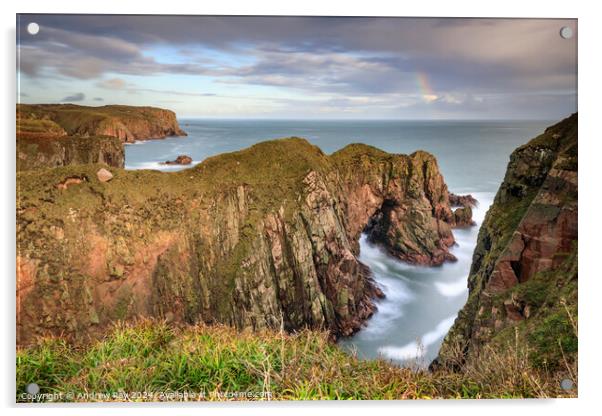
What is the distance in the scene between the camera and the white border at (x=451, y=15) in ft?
15.7

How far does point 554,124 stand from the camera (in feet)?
17.4

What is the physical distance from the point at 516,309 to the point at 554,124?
6.88 feet

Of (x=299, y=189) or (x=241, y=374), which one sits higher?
(x=299, y=189)

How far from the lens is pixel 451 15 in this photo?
5043 millimetres

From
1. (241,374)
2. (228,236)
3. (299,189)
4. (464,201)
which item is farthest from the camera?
(299,189)

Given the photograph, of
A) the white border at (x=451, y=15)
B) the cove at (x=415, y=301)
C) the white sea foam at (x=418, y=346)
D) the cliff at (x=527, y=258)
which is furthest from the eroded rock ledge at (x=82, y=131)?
the cliff at (x=527, y=258)

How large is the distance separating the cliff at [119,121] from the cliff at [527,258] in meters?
3.78

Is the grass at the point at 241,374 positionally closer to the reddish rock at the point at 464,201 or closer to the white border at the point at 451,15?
the white border at the point at 451,15

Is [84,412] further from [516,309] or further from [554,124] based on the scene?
[554,124]

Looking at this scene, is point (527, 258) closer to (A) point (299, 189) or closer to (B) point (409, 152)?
(B) point (409, 152)

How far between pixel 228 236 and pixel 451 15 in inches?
134

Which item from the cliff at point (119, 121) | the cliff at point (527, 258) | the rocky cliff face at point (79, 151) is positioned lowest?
the cliff at point (527, 258)

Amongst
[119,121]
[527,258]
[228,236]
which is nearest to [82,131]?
[119,121]

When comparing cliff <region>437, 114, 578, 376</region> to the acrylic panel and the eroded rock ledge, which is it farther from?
the eroded rock ledge
